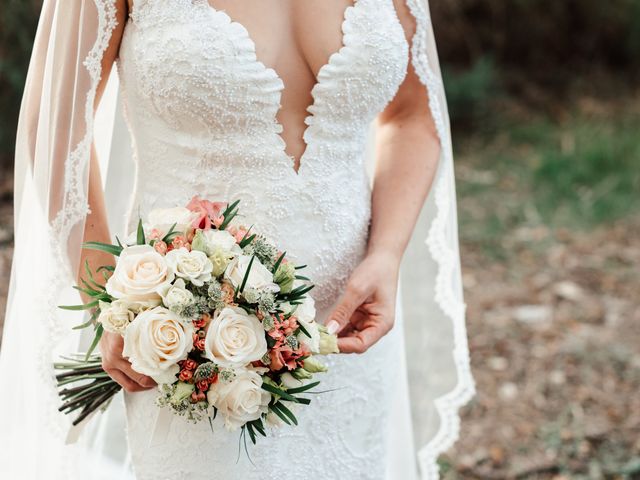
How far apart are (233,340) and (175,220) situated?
0.28 meters

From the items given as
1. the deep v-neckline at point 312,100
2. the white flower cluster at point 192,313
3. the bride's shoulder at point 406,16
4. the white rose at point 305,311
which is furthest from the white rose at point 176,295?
the bride's shoulder at point 406,16

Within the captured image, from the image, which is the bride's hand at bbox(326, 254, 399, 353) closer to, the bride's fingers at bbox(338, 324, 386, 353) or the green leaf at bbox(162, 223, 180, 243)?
the bride's fingers at bbox(338, 324, 386, 353)

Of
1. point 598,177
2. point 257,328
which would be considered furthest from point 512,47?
point 257,328

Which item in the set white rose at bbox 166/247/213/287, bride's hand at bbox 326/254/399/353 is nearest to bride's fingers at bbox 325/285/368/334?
bride's hand at bbox 326/254/399/353

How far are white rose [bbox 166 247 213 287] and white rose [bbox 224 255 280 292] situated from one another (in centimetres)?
4

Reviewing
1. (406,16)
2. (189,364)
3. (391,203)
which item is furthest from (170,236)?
(406,16)

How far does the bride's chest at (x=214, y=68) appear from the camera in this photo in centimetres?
185

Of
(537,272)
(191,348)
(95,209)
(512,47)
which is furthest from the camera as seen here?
(512,47)

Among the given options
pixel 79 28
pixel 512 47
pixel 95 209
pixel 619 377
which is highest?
pixel 79 28

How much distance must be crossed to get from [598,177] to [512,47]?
2.84 m

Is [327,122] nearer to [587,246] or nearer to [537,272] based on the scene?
[537,272]

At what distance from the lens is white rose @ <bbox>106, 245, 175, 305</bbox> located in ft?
5.08

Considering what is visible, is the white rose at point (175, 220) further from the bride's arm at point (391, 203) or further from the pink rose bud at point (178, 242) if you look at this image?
the bride's arm at point (391, 203)

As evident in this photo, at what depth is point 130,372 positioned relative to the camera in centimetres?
174
